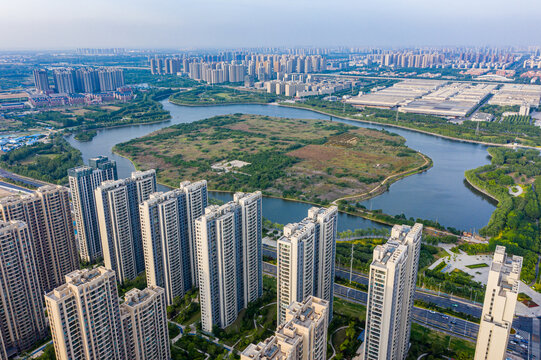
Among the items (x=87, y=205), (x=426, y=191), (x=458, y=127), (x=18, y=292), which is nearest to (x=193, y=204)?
(x=87, y=205)

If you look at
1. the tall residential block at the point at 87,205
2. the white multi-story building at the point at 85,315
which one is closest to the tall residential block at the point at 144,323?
the white multi-story building at the point at 85,315

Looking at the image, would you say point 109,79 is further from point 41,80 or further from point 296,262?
point 296,262

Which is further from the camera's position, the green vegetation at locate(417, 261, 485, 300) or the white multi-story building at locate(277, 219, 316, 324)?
the green vegetation at locate(417, 261, 485, 300)

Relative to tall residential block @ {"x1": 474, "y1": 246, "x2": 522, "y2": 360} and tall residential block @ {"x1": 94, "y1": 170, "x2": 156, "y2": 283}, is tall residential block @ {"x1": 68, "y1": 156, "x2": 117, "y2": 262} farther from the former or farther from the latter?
tall residential block @ {"x1": 474, "y1": 246, "x2": 522, "y2": 360}

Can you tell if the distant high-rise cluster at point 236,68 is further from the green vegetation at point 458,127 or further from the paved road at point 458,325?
the paved road at point 458,325

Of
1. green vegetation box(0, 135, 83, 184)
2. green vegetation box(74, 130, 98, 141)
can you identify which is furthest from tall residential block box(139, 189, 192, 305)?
green vegetation box(74, 130, 98, 141)

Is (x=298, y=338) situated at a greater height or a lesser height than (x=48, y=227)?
greater

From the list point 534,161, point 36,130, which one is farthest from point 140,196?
point 36,130
